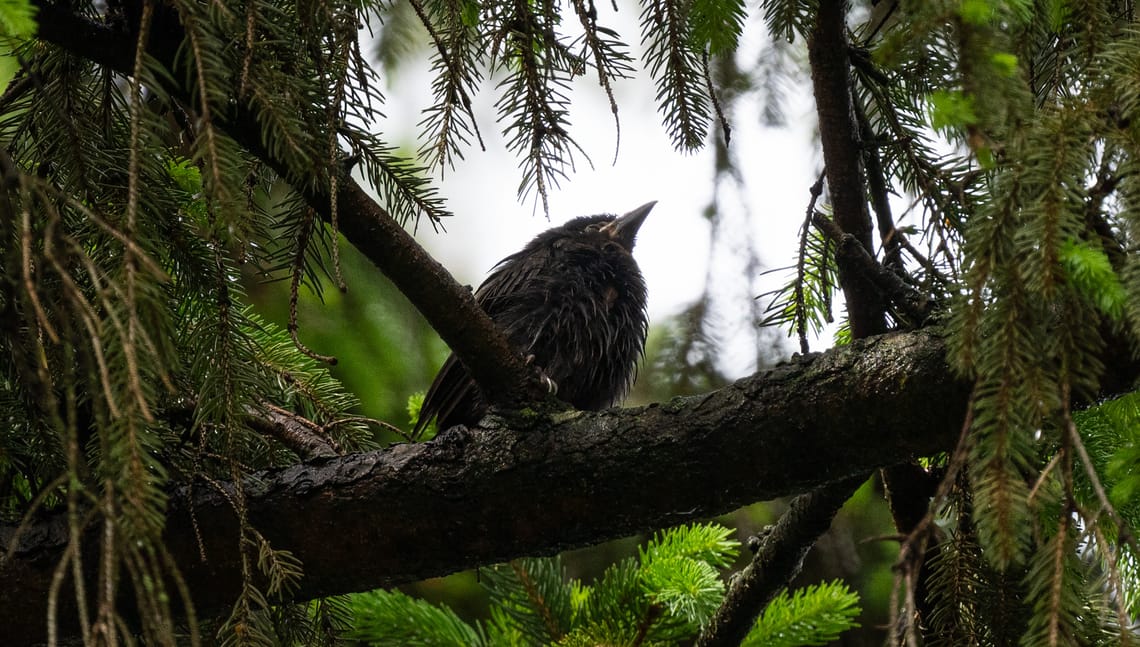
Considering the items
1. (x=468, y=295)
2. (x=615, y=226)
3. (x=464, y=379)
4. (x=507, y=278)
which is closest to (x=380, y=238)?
(x=468, y=295)

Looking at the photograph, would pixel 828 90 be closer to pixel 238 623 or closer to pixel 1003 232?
pixel 1003 232

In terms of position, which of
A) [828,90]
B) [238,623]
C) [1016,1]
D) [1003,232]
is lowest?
[238,623]

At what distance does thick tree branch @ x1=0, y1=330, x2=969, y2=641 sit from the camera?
6.13 feet

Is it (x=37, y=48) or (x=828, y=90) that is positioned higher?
(x=37, y=48)

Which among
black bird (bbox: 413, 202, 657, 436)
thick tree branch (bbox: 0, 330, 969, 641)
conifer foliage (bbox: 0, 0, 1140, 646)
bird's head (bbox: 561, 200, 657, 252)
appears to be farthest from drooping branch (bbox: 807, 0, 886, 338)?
bird's head (bbox: 561, 200, 657, 252)

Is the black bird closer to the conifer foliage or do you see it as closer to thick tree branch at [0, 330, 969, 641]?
the conifer foliage

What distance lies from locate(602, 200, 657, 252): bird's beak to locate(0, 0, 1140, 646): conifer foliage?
51.4 inches

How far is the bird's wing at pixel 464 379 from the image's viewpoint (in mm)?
3127

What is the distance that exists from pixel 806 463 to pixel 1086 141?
852 millimetres

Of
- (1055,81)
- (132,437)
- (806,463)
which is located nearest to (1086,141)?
(1055,81)

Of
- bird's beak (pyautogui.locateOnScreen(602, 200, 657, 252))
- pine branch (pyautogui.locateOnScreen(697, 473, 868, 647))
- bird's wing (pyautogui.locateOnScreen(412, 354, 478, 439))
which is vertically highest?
bird's beak (pyautogui.locateOnScreen(602, 200, 657, 252))

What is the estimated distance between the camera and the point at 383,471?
2.12 m

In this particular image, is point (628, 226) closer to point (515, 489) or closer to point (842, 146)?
point (842, 146)

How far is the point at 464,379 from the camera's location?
10.2 ft
